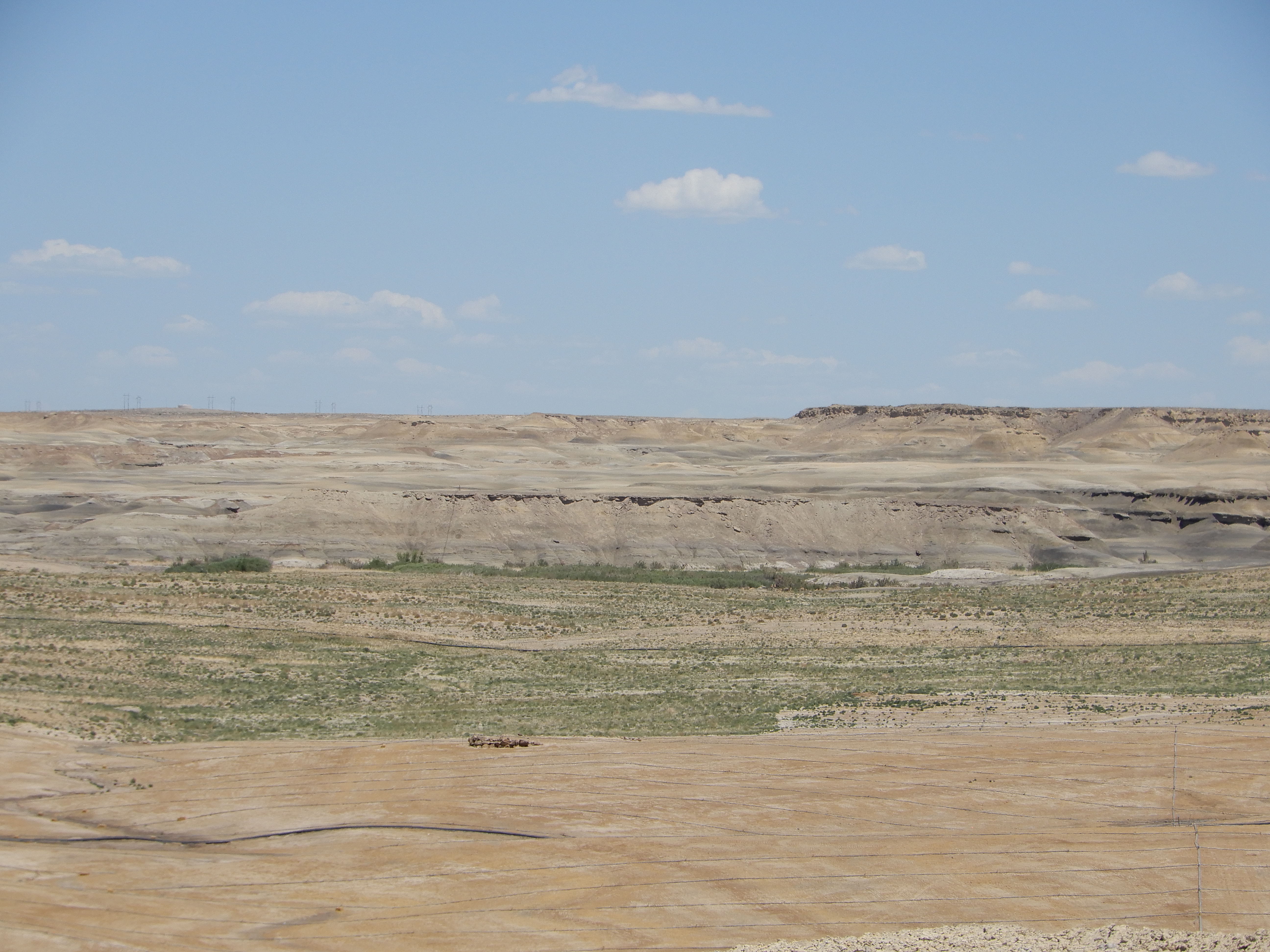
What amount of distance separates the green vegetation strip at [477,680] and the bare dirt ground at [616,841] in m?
2.61

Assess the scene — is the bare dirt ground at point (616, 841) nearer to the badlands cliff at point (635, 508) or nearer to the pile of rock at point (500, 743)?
the pile of rock at point (500, 743)

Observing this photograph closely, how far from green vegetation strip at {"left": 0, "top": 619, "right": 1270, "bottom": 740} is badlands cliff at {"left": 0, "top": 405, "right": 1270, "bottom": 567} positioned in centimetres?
2396

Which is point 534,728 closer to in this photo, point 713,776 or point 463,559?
point 713,776

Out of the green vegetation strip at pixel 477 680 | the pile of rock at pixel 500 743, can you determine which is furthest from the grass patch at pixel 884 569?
the pile of rock at pixel 500 743

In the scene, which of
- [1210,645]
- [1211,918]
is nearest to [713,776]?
[1211,918]

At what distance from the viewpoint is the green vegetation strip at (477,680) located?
21.9 meters

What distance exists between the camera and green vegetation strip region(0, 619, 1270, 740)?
71.7ft

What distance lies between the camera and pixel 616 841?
1434cm

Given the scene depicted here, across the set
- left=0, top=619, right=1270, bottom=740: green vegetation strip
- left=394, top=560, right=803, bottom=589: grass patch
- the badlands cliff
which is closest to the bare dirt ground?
left=0, top=619, right=1270, bottom=740: green vegetation strip

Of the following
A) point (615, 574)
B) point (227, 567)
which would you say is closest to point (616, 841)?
point (227, 567)

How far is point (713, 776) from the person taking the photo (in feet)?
55.3

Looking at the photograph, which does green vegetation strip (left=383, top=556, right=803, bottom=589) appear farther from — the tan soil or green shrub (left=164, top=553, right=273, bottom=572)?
the tan soil

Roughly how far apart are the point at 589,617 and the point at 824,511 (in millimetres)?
26771

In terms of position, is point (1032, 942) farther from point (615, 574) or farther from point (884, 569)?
point (884, 569)
